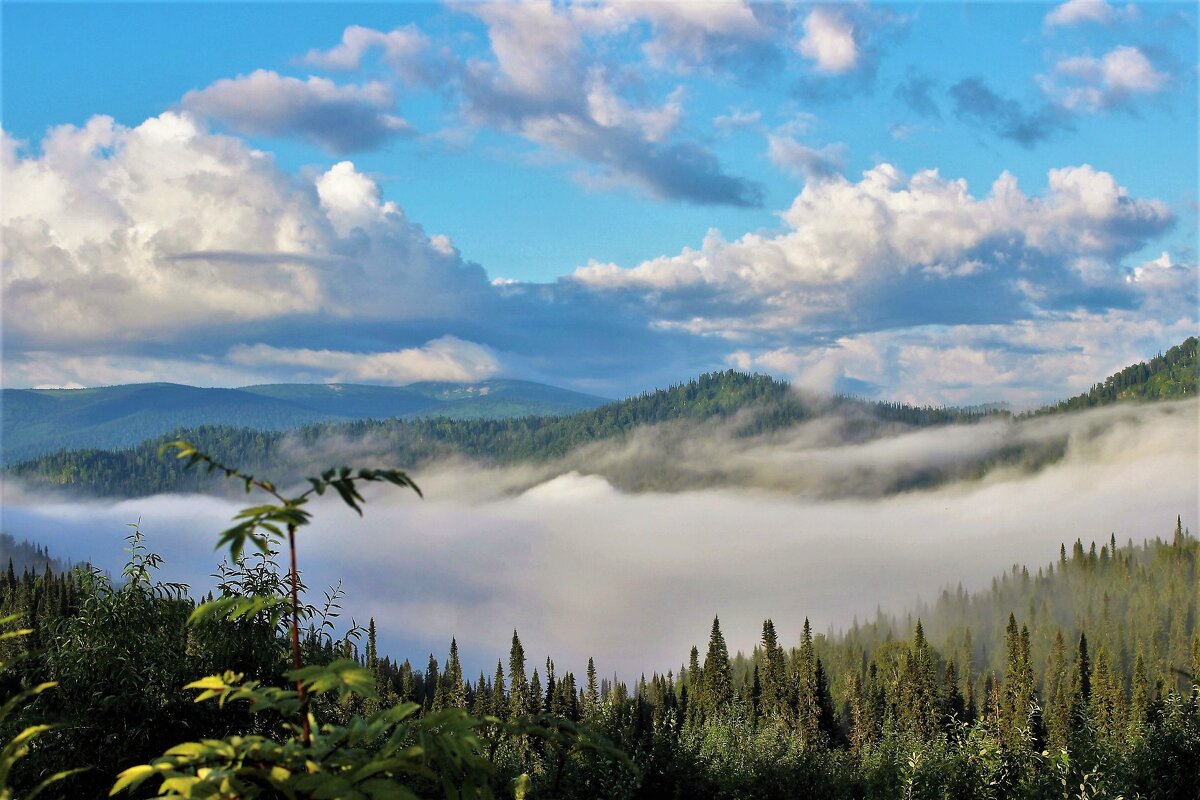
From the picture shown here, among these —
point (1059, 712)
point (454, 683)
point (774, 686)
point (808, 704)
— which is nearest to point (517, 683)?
point (454, 683)

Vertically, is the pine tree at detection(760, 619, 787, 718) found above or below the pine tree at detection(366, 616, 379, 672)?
below

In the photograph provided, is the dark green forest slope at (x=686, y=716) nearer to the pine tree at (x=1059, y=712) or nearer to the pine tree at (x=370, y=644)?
the pine tree at (x=370, y=644)

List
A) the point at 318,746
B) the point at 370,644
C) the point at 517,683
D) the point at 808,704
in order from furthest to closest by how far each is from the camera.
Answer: the point at 517,683 → the point at 808,704 → the point at 370,644 → the point at 318,746

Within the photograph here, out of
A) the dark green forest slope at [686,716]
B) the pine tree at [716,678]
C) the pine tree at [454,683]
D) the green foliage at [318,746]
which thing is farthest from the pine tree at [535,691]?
the green foliage at [318,746]

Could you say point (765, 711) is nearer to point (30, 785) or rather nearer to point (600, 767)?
point (600, 767)

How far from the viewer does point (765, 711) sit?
16200cm

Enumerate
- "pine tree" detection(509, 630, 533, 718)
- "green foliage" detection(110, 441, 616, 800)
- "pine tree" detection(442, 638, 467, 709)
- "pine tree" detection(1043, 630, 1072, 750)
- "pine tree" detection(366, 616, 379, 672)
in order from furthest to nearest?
1. "pine tree" detection(509, 630, 533, 718)
2. "pine tree" detection(442, 638, 467, 709)
3. "pine tree" detection(1043, 630, 1072, 750)
4. "pine tree" detection(366, 616, 379, 672)
5. "green foliage" detection(110, 441, 616, 800)

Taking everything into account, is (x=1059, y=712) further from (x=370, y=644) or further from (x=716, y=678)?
(x=370, y=644)

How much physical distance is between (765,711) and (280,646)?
16142 centimetres

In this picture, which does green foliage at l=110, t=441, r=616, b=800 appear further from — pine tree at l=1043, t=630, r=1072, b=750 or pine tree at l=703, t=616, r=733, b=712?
pine tree at l=703, t=616, r=733, b=712

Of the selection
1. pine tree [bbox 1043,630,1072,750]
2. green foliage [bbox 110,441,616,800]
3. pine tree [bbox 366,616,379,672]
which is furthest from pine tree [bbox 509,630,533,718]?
green foliage [bbox 110,441,616,800]

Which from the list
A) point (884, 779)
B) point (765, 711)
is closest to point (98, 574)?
point (884, 779)

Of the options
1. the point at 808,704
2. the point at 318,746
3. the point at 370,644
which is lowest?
the point at 808,704

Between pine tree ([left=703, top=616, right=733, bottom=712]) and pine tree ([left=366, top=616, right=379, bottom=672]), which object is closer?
pine tree ([left=366, top=616, right=379, bottom=672])
